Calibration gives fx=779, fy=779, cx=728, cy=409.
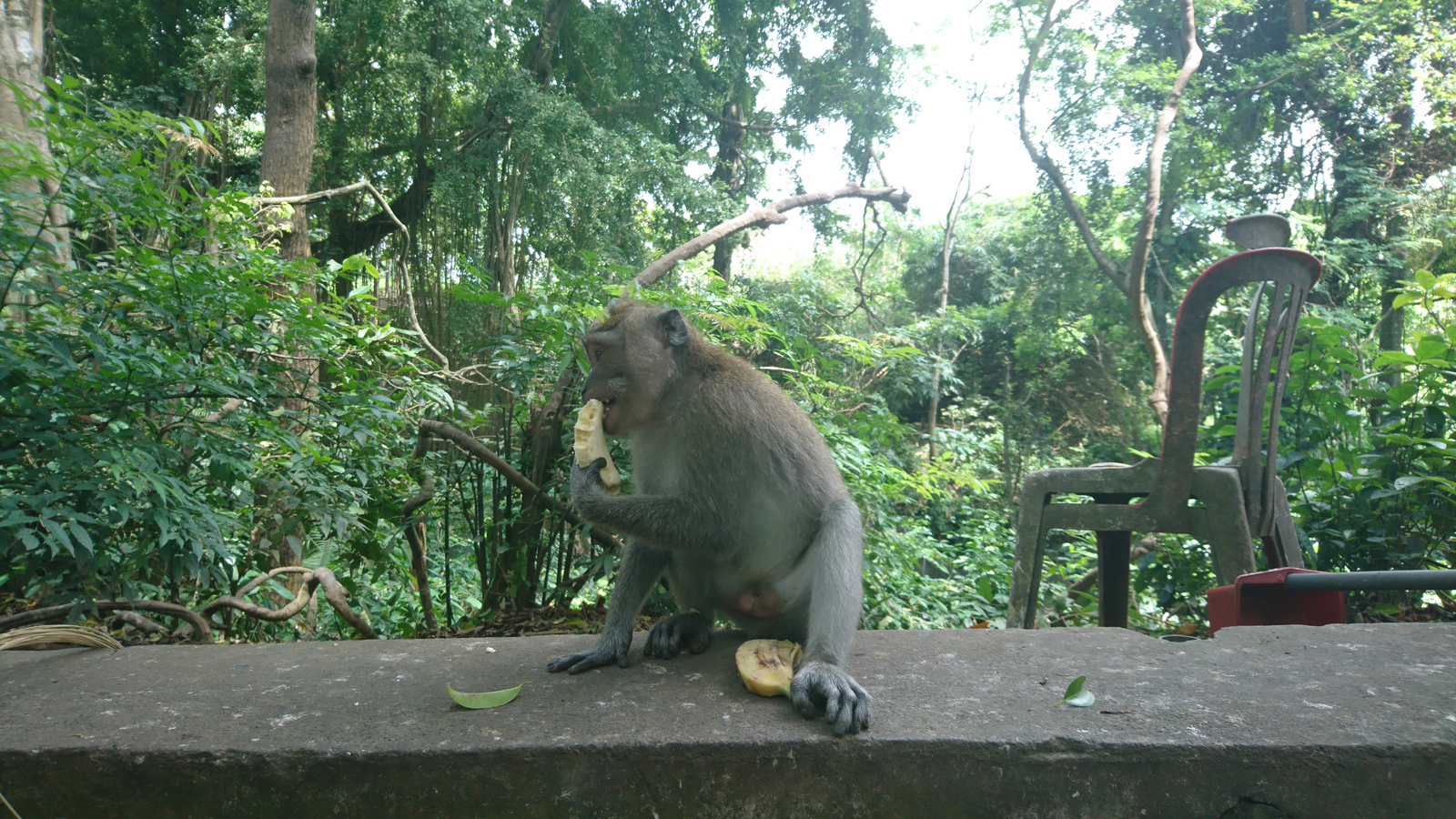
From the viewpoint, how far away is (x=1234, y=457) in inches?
121

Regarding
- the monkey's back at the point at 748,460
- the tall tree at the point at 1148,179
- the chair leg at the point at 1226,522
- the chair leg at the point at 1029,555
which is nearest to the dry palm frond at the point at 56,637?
the monkey's back at the point at 748,460

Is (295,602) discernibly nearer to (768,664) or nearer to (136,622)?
(136,622)

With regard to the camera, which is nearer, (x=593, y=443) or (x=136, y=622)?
(x=593, y=443)

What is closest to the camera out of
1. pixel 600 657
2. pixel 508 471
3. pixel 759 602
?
pixel 600 657

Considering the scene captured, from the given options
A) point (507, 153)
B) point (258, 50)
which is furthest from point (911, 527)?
point (258, 50)

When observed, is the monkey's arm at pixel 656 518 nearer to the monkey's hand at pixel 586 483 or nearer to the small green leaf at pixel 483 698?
the monkey's hand at pixel 586 483

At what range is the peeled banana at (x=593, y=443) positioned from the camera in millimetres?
2507

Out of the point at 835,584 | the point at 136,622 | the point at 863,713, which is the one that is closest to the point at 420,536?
the point at 136,622

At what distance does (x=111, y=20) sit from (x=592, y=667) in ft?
47.8

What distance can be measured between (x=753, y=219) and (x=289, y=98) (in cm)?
436

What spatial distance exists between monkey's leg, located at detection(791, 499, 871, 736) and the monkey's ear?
790 mm

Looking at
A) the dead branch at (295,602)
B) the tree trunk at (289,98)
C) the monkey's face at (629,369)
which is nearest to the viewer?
the monkey's face at (629,369)

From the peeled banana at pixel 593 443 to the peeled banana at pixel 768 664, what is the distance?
0.67 metres

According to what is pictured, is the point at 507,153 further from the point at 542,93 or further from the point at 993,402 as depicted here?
the point at 993,402
